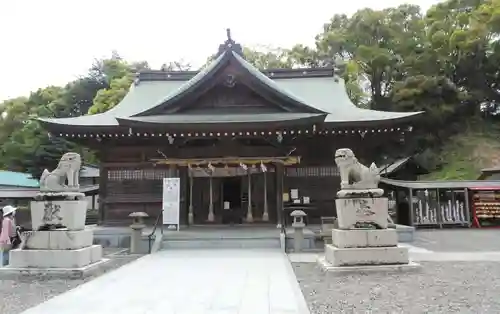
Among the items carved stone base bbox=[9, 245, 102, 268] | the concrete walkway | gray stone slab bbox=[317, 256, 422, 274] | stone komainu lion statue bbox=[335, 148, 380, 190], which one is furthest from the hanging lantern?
carved stone base bbox=[9, 245, 102, 268]

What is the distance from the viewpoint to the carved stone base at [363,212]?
8992 mm

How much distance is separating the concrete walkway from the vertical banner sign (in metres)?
3.23

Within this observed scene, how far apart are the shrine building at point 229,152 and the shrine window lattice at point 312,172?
1.5 inches

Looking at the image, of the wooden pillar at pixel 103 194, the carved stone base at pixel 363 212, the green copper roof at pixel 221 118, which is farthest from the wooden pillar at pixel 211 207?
the carved stone base at pixel 363 212

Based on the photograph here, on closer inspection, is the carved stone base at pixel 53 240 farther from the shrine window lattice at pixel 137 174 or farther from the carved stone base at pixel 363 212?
the shrine window lattice at pixel 137 174

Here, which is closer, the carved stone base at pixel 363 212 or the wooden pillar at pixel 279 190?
the carved stone base at pixel 363 212

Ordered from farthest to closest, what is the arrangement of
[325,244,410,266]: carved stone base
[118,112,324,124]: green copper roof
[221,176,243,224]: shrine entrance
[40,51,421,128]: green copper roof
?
[221,176,243,224]: shrine entrance → [40,51,421,128]: green copper roof → [118,112,324,124]: green copper roof → [325,244,410,266]: carved stone base

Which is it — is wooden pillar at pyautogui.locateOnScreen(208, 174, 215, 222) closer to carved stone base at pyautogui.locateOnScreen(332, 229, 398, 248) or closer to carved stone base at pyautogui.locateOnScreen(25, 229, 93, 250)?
carved stone base at pyautogui.locateOnScreen(25, 229, 93, 250)

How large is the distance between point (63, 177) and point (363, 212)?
655 centimetres

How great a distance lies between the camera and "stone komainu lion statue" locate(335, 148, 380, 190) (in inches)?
364

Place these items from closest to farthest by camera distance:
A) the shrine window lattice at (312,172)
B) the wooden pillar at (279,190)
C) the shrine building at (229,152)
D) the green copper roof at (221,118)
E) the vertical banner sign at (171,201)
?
the vertical banner sign at (171,201)
the green copper roof at (221,118)
the wooden pillar at (279,190)
the shrine building at (229,152)
the shrine window lattice at (312,172)

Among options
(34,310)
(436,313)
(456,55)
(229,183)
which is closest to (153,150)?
(229,183)

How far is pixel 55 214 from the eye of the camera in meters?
9.00

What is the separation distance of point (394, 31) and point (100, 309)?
40.4 meters
